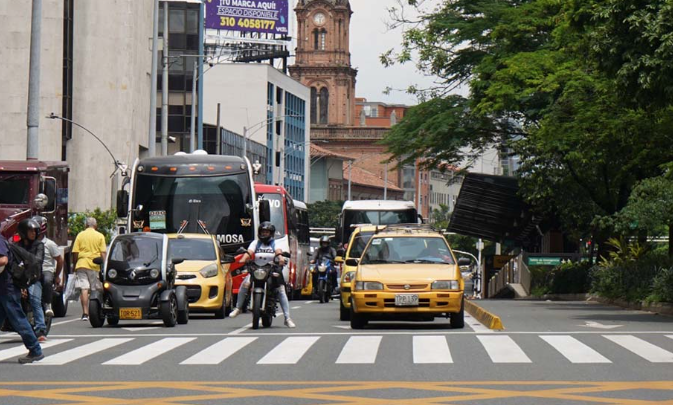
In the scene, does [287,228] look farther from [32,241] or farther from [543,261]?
[32,241]

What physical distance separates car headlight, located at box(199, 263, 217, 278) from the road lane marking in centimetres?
467

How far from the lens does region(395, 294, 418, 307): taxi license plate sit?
2180 centimetres

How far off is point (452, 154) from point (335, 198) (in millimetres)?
117069

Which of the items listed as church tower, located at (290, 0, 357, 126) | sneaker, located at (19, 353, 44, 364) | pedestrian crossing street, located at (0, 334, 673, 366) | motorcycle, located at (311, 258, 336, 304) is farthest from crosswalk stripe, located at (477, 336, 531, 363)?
church tower, located at (290, 0, 357, 126)

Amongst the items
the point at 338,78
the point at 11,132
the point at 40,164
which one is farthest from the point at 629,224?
the point at 338,78

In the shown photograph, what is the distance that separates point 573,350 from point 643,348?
953 millimetres

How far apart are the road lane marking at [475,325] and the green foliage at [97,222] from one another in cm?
3046

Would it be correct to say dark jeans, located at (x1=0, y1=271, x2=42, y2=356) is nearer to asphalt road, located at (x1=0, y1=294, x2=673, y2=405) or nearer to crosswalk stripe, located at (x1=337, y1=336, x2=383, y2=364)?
asphalt road, located at (x1=0, y1=294, x2=673, y2=405)

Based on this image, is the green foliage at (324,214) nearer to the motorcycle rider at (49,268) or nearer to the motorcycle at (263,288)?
the motorcycle at (263,288)

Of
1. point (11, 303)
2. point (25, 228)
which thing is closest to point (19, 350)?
point (25, 228)

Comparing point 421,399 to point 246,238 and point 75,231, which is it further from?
point 75,231

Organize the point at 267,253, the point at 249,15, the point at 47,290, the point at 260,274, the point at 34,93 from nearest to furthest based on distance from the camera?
the point at 47,290 < the point at 260,274 < the point at 267,253 < the point at 34,93 < the point at 249,15

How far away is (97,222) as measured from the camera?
5800 centimetres

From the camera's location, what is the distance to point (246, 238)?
32375 mm
